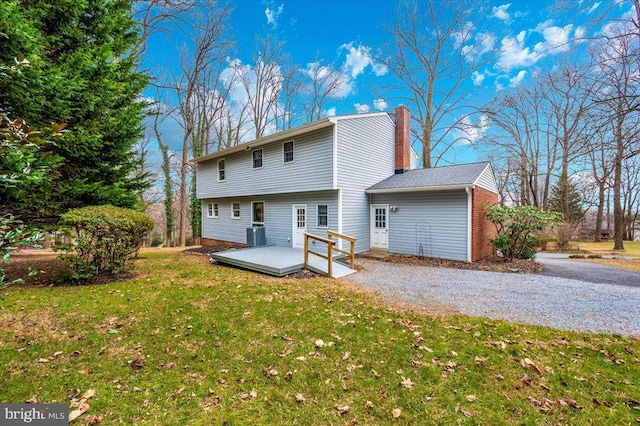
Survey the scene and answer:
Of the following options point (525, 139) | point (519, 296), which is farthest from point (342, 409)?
point (525, 139)

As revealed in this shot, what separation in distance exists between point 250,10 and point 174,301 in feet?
67.6

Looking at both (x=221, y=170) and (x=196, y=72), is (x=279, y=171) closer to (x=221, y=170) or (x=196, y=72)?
(x=221, y=170)

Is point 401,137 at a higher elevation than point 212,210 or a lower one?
higher

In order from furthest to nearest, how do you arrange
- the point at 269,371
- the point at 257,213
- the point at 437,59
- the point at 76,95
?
the point at 437,59 → the point at 257,213 → the point at 76,95 → the point at 269,371

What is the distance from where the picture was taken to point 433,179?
1062cm

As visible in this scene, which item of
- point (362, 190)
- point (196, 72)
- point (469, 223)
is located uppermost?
point (196, 72)

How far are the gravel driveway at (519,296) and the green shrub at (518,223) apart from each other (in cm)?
233

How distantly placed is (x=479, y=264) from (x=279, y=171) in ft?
29.1

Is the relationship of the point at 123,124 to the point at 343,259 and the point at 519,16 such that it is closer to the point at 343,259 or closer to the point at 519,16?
the point at 343,259

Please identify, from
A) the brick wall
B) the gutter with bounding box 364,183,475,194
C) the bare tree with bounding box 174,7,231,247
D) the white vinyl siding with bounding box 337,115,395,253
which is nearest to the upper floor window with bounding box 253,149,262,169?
the white vinyl siding with bounding box 337,115,395,253

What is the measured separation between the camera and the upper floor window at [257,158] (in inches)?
496

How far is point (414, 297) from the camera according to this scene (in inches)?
224

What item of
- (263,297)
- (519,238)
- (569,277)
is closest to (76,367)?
(263,297)

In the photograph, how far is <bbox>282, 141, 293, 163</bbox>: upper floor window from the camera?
1124 centimetres
